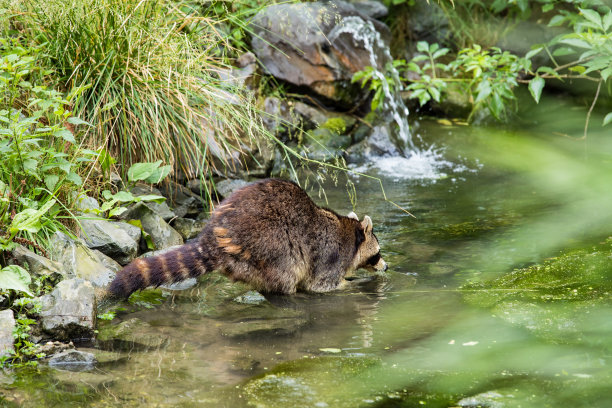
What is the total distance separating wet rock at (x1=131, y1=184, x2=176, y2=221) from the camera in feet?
20.1

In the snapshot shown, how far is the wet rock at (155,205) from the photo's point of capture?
612 centimetres

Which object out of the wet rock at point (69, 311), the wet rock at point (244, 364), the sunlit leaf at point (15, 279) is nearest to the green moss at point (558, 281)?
the wet rock at point (244, 364)

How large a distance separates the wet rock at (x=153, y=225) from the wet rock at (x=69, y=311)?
4.80 feet

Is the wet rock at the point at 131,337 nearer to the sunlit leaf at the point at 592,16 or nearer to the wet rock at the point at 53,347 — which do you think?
the wet rock at the point at 53,347

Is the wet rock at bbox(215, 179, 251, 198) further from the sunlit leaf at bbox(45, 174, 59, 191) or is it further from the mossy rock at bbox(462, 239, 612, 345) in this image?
the mossy rock at bbox(462, 239, 612, 345)

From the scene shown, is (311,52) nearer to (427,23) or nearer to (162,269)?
(427,23)

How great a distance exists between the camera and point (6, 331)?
386 cm

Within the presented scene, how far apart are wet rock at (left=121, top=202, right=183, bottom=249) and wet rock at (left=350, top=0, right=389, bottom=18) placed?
20.2 feet

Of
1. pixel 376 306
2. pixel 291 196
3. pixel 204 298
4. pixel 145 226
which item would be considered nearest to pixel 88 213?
pixel 145 226

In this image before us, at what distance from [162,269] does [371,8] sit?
7321 millimetres

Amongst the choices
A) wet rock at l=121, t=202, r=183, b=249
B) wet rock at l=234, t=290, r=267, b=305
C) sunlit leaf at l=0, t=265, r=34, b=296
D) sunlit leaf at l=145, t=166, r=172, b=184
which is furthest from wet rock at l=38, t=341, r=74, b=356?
sunlit leaf at l=145, t=166, r=172, b=184

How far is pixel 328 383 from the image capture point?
354 cm

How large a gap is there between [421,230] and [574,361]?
291cm

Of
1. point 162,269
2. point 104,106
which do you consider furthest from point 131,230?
point 104,106
